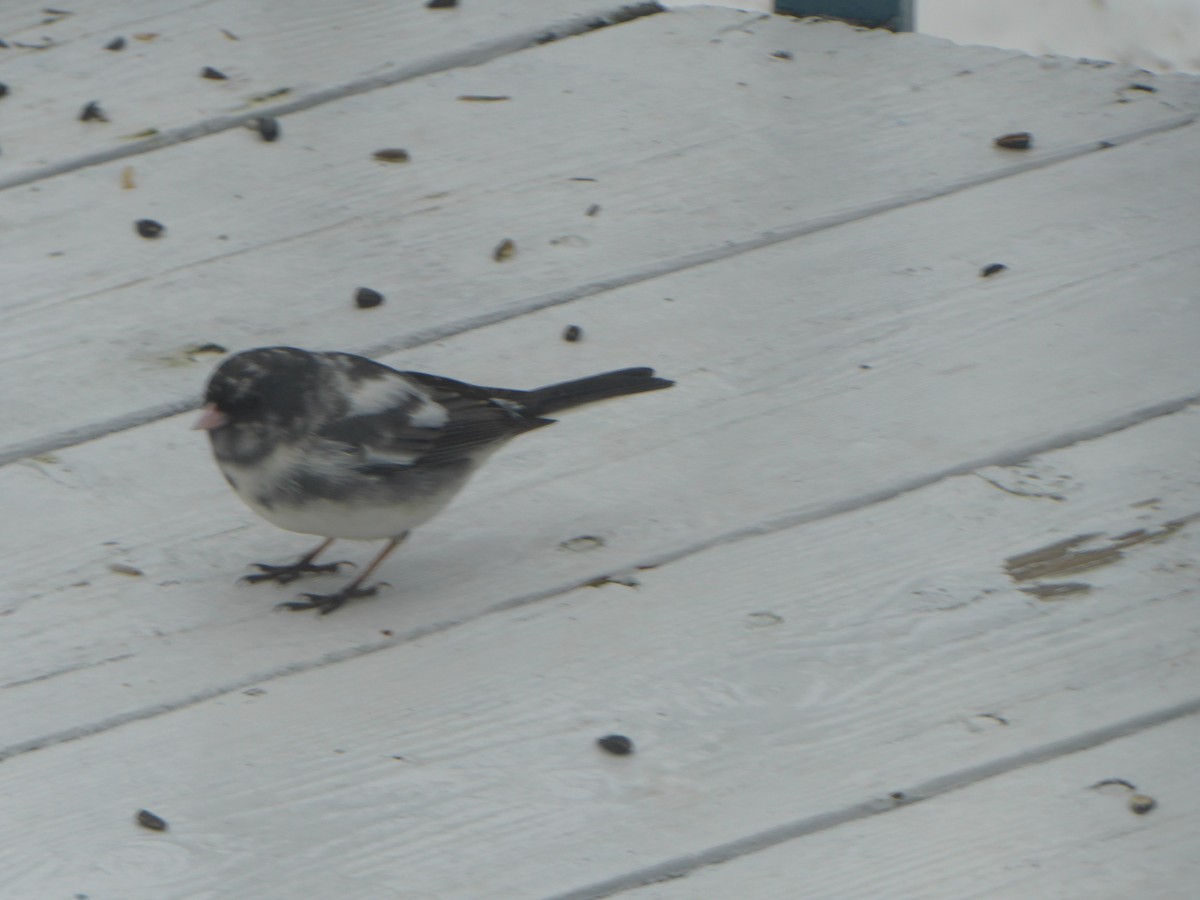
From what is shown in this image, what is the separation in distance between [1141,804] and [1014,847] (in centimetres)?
12

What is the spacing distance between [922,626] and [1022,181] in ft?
3.23

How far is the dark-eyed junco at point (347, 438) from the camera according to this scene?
2.05m

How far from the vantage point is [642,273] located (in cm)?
251

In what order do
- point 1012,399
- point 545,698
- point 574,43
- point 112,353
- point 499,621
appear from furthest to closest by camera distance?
point 574,43 → point 112,353 → point 1012,399 → point 499,621 → point 545,698

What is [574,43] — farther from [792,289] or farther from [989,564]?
[989,564]

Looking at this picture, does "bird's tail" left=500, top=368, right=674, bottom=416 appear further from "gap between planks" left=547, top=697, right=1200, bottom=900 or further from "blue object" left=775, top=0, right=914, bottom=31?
"blue object" left=775, top=0, right=914, bottom=31

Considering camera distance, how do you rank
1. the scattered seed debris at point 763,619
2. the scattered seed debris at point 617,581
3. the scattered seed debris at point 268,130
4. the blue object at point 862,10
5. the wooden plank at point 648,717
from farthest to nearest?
the blue object at point 862,10 < the scattered seed debris at point 268,130 < the scattered seed debris at point 617,581 < the scattered seed debris at point 763,619 < the wooden plank at point 648,717

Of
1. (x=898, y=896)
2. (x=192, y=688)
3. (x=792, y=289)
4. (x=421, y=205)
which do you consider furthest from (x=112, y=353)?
(x=898, y=896)

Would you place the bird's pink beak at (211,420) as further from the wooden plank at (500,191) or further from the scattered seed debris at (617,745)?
the scattered seed debris at (617,745)

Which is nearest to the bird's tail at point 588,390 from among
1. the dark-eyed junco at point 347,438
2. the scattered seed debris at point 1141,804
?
the dark-eyed junco at point 347,438

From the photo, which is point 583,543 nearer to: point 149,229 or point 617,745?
point 617,745

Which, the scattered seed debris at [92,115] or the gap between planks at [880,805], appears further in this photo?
the scattered seed debris at [92,115]

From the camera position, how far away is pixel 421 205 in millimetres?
2674

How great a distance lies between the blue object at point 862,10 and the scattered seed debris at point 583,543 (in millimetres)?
1323
